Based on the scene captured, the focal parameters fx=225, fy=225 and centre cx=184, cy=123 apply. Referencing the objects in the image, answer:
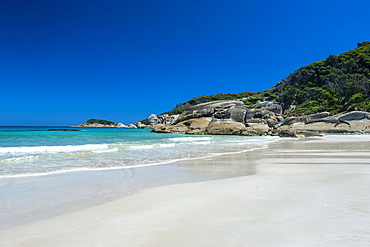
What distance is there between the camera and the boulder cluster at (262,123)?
34.4 m

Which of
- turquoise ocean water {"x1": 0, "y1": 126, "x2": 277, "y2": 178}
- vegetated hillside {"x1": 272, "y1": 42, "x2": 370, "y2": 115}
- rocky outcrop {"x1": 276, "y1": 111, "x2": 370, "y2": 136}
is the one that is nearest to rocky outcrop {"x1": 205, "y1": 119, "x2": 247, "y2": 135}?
rocky outcrop {"x1": 276, "y1": 111, "x2": 370, "y2": 136}

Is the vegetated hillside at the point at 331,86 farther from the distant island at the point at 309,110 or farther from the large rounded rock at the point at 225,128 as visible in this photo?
the large rounded rock at the point at 225,128

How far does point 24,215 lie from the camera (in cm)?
349

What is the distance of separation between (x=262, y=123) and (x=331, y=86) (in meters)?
30.0

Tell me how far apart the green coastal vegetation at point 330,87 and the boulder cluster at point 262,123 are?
4.56 meters

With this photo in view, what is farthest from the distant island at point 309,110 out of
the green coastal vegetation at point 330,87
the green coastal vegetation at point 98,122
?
the green coastal vegetation at point 98,122

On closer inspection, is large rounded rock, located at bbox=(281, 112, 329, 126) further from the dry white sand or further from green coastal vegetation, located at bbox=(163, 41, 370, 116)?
the dry white sand

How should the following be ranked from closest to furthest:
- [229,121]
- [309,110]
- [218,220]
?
1. [218,220]
2. [229,121]
3. [309,110]

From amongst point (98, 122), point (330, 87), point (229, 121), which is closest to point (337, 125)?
point (229, 121)

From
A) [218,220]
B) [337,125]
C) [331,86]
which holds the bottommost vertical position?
[218,220]

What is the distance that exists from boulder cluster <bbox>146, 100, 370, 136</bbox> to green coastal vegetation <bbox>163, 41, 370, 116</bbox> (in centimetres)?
456

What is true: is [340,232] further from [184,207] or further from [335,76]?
[335,76]

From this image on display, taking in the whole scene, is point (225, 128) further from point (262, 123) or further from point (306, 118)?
point (306, 118)

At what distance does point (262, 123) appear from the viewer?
43.8m
